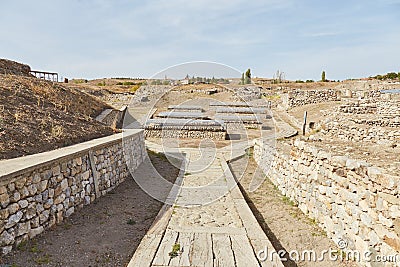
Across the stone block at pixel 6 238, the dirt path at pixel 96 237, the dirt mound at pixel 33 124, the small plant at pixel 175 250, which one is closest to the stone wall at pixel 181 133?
the dirt mound at pixel 33 124

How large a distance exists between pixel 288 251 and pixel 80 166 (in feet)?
11.0

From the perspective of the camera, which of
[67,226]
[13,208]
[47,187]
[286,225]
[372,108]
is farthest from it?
[372,108]

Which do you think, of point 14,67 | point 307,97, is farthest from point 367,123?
point 307,97

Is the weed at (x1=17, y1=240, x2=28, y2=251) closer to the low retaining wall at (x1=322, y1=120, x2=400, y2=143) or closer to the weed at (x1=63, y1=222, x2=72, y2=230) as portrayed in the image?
the weed at (x1=63, y1=222, x2=72, y2=230)

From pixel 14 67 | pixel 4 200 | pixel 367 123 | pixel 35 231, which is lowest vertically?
pixel 35 231

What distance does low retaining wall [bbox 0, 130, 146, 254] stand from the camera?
3.51 m

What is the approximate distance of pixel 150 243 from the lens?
13.0ft

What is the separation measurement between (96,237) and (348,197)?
3298mm

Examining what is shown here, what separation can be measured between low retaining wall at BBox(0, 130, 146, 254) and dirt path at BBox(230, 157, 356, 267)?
2.91 metres

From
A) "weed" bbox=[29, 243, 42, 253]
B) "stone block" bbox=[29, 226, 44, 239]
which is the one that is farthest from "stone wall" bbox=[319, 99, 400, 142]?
"weed" bbox=[29, 243, 42, 253]

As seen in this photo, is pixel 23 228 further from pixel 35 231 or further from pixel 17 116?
pixel 17 116

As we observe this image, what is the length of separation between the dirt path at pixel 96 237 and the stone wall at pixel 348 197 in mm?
2656

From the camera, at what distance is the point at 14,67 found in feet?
45.0

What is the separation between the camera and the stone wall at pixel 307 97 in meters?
25.0
